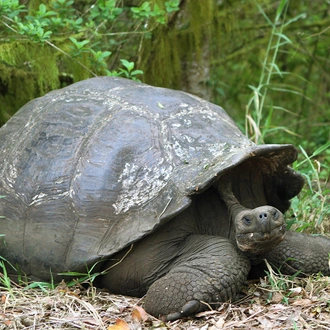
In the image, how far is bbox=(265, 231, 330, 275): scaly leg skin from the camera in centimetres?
423

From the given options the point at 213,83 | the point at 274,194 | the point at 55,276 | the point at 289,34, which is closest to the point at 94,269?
the point at 55,276

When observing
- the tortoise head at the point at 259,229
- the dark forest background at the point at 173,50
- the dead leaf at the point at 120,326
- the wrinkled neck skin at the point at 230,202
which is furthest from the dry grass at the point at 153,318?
the dark forest background at the point at 173,50

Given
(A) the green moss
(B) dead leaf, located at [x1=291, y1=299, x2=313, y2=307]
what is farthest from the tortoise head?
(A) the green moss

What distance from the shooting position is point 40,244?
4.21m

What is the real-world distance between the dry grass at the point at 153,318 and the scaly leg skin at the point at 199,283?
0.06m

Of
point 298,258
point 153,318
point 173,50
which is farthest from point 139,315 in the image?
point 173,50

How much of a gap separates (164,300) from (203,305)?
223mm

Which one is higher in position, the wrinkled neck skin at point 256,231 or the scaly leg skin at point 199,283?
the wrinkled neck skin at point 256,231

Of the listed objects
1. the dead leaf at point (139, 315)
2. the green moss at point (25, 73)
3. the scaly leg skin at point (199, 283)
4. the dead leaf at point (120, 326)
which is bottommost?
the dead leaf at point (139, 315)

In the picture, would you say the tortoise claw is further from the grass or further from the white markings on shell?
the white markings on shell

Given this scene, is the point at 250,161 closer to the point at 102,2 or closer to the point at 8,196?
the point at 8,196

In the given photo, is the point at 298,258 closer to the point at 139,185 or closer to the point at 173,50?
the point at 139,185

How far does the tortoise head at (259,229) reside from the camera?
146 inches

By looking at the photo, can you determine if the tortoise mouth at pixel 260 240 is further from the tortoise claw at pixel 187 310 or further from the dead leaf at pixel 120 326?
the dead leaf at pixel 120 326
